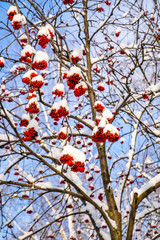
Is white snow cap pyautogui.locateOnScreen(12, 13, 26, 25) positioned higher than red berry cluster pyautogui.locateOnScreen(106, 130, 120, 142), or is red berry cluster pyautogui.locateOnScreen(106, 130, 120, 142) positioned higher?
white snow cap pyautogui.locateOnScreen(12, 13, 26, 25)

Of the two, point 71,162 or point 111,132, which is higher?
point 111,132

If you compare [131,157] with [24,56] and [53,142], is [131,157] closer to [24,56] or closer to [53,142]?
[53,142]

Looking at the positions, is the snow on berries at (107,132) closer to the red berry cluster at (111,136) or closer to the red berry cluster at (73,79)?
the red berry cluster at (111,136)

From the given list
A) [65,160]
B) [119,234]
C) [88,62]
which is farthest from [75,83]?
[88,62]

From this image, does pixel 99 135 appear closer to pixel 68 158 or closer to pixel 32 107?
pixel 68 158

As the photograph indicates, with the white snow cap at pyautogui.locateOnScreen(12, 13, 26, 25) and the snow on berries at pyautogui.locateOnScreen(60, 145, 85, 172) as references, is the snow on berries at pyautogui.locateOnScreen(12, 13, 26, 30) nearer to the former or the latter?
the white snow cap at pyautogui.locateOnScreen(12, 13, 26, 25)

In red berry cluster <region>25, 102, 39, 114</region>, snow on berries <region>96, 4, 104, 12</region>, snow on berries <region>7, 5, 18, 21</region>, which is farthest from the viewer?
snow on berries <region>96, 4, 104, 12</region>

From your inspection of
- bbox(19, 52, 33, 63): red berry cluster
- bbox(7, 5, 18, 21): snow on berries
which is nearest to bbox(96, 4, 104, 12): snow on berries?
bbox(7, 5, 18, 21): snow on berries

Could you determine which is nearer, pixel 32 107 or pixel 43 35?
pixel 43 35

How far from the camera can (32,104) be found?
2066 millimetres

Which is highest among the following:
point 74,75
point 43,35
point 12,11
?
point 12,11

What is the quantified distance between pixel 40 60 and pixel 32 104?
41 cm

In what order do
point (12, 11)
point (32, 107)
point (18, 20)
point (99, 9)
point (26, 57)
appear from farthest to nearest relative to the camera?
point (99, 9), point (12, 11), point (18, 20), point (26, 57), point (32, 107)

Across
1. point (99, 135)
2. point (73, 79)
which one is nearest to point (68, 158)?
point (99, 135)
